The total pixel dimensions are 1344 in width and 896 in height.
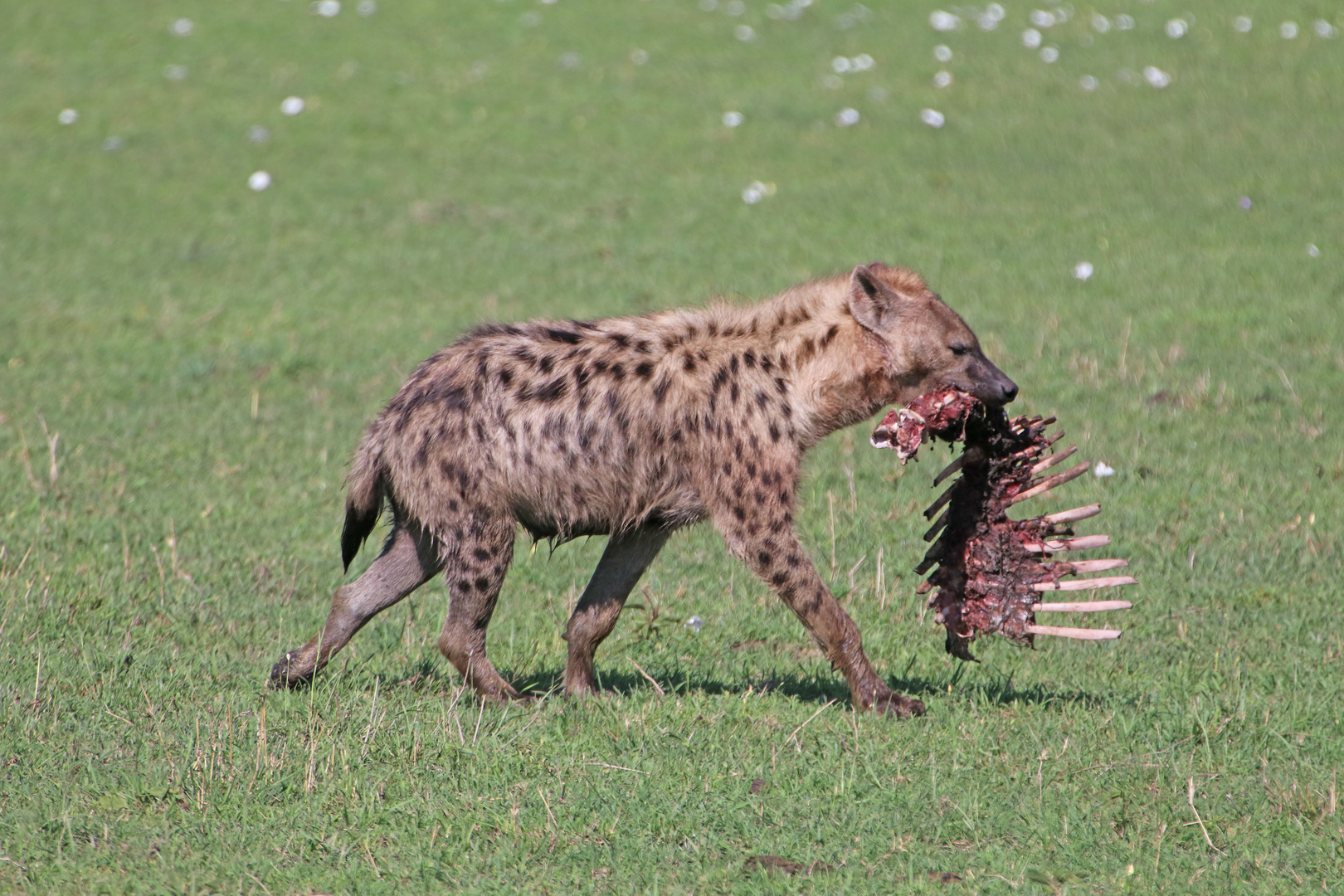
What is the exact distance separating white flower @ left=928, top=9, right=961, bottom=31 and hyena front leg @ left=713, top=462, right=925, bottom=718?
13537 millimetres

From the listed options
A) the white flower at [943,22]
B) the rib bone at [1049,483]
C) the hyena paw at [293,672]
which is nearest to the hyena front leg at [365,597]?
the hyena paw at [293,672]

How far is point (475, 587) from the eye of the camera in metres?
5.52

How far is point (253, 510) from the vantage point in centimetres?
802

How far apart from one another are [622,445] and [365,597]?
111 centimetres

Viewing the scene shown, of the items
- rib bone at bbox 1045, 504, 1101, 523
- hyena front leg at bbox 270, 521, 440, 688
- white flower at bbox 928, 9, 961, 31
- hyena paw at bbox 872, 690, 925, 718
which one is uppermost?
rib bone at bbox 1045, 504, 1101, 523

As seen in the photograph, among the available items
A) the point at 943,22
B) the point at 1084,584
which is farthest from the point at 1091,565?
the point at 943,22

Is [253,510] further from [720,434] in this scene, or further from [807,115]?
[807,115]

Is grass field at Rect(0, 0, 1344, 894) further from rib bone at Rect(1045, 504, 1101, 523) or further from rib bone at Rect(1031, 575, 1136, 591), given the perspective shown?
rib bone at Rect(1045, 504, 1101, 523)

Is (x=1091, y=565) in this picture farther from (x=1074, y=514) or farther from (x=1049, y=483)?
(x=1049, y=483)

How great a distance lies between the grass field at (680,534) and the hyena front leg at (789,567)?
174 millimetres

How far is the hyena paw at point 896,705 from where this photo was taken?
219 inches

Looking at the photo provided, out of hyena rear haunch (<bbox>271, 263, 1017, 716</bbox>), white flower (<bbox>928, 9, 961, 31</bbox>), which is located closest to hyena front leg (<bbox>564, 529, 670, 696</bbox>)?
hyena rear haunch (<bbox>271, 263, 1017, 716</bbox>)

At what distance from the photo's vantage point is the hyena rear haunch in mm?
5535

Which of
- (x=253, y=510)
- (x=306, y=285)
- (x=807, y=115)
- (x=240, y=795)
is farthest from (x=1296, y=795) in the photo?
(x=807, y=115)
